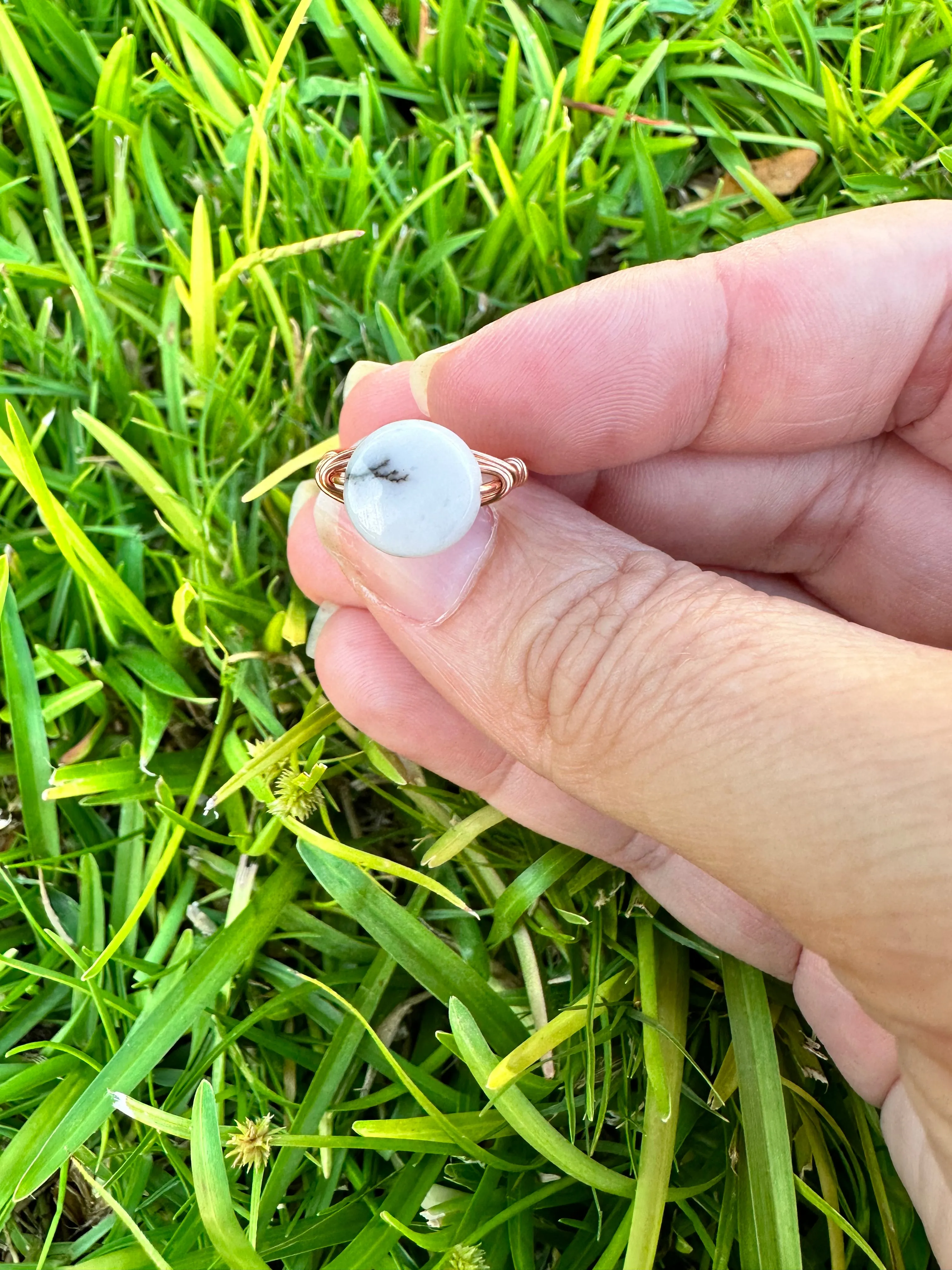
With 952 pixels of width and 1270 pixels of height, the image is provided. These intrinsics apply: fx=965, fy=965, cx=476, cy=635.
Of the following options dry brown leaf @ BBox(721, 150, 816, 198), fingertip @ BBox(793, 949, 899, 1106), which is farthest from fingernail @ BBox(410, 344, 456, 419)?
fingertip @ BBox(793, 949, 899, 1106)

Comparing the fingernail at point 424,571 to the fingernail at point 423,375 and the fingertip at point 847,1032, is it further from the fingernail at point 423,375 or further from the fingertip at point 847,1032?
the fingertip at point 847,1032

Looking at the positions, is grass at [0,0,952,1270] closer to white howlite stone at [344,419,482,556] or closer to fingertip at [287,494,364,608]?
fingertip at [287,494,364,608]

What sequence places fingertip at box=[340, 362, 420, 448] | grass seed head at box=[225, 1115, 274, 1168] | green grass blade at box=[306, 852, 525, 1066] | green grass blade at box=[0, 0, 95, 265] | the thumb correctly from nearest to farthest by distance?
1. the thumb
2. grass seed head at box=[225, 1115, 274, 1168]
3. green grass blade at box=[306, 852, 525, 1066]
4. fingertip at box=[340, 362, 420, 448]
5. green grass blade at box=[0, 0, 95, 265]

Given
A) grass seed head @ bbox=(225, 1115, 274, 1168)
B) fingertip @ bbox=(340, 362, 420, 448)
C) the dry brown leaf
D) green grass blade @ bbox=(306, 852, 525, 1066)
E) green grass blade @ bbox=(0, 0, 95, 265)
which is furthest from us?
the dry brown leaf

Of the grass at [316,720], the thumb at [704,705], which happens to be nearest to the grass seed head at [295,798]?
the grass at [316,720]

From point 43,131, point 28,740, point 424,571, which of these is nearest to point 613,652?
point 424,571

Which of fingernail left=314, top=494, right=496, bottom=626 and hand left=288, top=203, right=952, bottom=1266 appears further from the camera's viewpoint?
fingernail left=314, top=494, right=496, bottom=626

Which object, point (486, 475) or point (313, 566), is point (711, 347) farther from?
point (313, 566)
